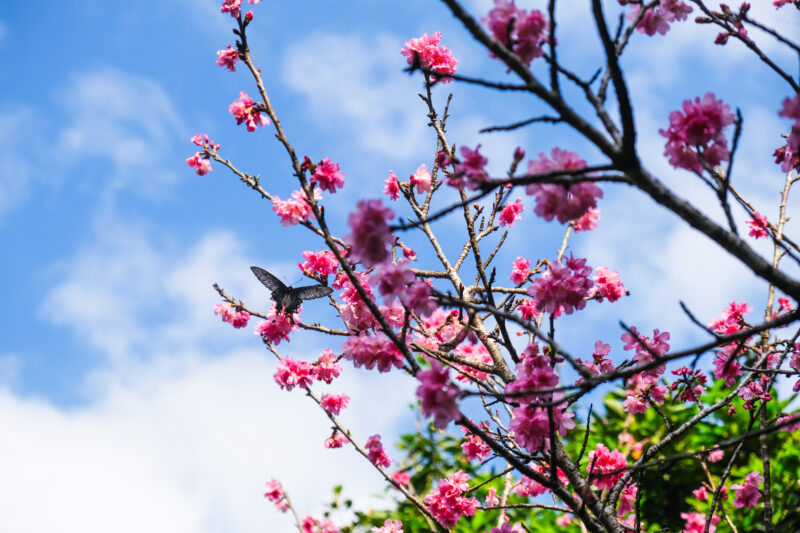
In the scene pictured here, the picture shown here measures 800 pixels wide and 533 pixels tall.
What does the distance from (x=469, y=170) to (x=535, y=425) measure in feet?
3.04

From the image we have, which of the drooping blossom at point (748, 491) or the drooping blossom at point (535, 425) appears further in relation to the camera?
the drooping blossom at point (748, 491)

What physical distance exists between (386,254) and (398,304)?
35.4 inches

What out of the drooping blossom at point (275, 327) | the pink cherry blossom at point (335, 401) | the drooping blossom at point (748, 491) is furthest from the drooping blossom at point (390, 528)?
the drooping blossom at point (748, 491)

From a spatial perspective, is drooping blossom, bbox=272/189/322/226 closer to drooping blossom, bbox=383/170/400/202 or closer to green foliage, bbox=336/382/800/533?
drooping blossom, bbox=383/170/400/202

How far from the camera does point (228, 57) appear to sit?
11.1 feet

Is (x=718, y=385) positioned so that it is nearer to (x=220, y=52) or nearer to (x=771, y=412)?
(x=771, y=412)

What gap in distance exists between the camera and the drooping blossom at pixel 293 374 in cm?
328

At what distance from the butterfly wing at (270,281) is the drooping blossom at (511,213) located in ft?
4.83

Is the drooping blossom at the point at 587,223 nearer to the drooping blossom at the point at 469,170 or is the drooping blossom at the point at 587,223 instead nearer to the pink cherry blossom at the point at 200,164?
the drooping blossom at the point at 469,170

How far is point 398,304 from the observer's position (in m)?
2.87

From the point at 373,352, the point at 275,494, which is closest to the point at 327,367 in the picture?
the point at 373,352

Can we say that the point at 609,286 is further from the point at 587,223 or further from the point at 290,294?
the point at 290,294

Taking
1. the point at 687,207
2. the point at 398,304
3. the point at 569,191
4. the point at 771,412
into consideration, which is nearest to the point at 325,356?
the point at 398,304

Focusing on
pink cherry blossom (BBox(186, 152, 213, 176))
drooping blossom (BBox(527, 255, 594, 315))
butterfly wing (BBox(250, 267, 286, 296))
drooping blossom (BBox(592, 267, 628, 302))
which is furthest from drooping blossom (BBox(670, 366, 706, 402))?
pink cherry blossom (BBox(186, 152, 213, 176))
